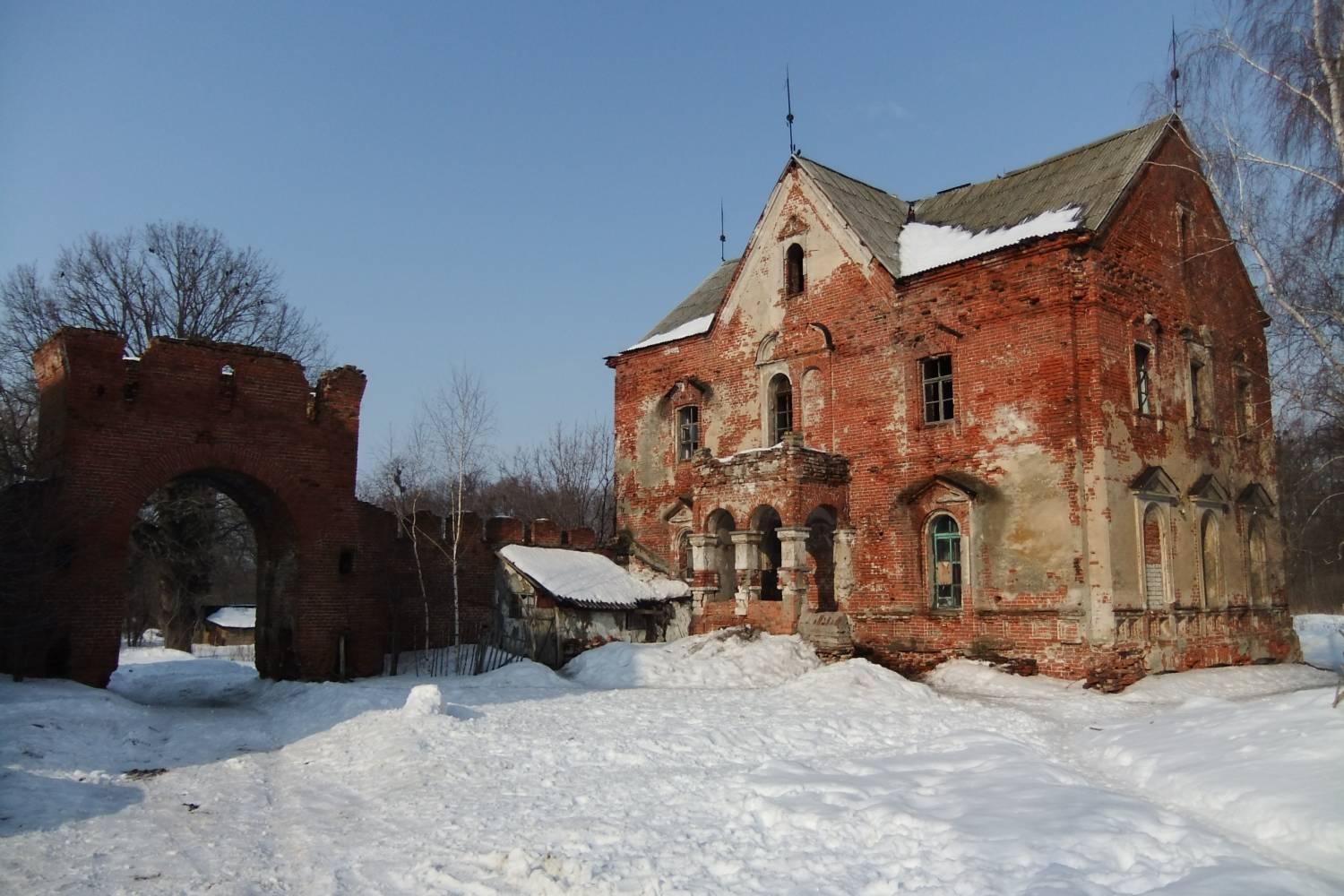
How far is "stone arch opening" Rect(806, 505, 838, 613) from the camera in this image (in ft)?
66.1

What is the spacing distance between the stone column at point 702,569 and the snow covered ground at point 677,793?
518 cm

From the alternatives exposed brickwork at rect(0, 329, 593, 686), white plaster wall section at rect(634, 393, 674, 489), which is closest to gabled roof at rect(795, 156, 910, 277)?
white plaster wall section at rect(634, 393, 674, 489)

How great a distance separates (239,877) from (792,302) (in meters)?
16.9

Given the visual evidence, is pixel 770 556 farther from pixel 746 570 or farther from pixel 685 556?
pixel 685 556

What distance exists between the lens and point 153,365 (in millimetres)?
16938

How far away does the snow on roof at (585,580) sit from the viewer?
20109mm

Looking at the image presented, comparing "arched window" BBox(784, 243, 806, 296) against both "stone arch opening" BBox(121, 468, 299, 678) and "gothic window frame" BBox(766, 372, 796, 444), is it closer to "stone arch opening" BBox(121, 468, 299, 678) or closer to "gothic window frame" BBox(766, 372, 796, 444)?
"gothic window frame" BBox(766, 372, 796, 444)

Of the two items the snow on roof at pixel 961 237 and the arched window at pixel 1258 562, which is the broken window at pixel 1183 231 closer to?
the snow on roof at pixel 961 237

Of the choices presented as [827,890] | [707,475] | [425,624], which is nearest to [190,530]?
[425,624]

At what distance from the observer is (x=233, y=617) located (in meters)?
45.0

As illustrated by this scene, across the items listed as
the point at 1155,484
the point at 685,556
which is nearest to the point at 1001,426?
the point at 1155,484

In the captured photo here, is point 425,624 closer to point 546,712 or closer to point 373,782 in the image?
point 546,712

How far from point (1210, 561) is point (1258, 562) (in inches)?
94.2

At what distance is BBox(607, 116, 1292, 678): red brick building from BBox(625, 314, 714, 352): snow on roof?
62cm
